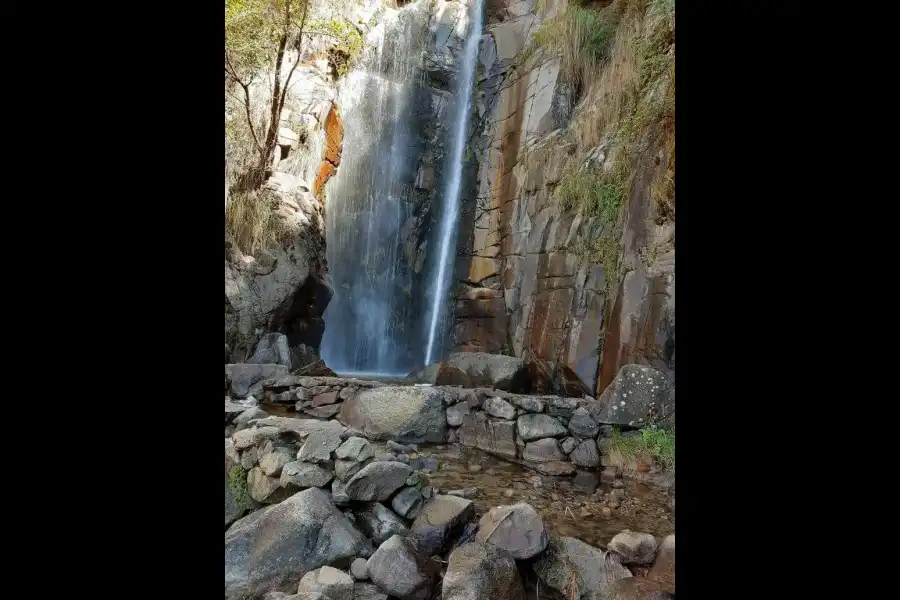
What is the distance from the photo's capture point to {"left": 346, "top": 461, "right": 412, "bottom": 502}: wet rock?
3039 mm

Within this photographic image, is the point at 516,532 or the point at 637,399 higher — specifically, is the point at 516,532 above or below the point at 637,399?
below

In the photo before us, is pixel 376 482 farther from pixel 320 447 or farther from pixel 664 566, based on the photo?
pixel 664 566

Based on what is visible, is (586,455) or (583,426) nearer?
(586,455)

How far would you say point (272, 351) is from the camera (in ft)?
25.2

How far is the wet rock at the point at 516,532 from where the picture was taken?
2.54m

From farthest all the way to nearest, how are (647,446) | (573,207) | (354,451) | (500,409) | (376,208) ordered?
1. (376,208)
2. (573,207)
3. (500,409)
4. (647,446)
5. (354,451)

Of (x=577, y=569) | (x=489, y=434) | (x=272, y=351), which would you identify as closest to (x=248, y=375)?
(x=272, y=351)

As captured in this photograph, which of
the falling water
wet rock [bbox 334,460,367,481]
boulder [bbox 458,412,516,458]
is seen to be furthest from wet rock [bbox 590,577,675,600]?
the falling water

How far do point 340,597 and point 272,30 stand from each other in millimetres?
8330

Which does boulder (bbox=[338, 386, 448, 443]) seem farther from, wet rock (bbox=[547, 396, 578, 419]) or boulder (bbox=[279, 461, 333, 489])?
boulder (bbox=[279, 461, 333, 489])

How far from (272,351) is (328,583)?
19.3 ft
